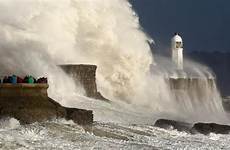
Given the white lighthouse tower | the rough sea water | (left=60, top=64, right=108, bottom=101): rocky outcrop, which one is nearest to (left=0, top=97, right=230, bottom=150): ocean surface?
the rough sea water

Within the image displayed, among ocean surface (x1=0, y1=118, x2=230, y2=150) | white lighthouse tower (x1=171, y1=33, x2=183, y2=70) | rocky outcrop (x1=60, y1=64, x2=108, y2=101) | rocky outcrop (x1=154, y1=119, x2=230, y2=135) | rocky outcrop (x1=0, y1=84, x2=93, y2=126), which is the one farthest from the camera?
white lighthouse tower (x1=171, y1=33, x2=183, y2=70)

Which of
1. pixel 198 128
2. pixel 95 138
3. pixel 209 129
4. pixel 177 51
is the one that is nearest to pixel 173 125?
pixel 198 128

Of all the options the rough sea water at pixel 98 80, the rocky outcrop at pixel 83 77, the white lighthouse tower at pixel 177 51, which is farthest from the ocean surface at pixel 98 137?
the white lighthouse tower at pixel 177 51

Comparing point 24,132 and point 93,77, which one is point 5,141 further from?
point 93,77

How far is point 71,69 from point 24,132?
13.9 metres

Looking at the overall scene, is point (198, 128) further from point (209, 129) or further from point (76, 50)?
point (76, 50)

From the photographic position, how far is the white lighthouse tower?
4628cm

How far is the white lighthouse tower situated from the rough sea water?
1.79m

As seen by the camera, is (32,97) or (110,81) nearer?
(32,97)

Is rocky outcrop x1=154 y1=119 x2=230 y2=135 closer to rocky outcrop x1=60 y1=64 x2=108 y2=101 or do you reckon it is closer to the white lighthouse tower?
rocky outcrop x1=60 y1=64 x2=108 y2=101

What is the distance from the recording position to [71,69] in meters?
29.2

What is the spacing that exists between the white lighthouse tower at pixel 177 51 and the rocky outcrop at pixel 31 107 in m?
28.6

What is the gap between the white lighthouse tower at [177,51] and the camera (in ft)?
152

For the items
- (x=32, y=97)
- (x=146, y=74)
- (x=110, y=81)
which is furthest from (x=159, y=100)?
(x=32, y=97)
